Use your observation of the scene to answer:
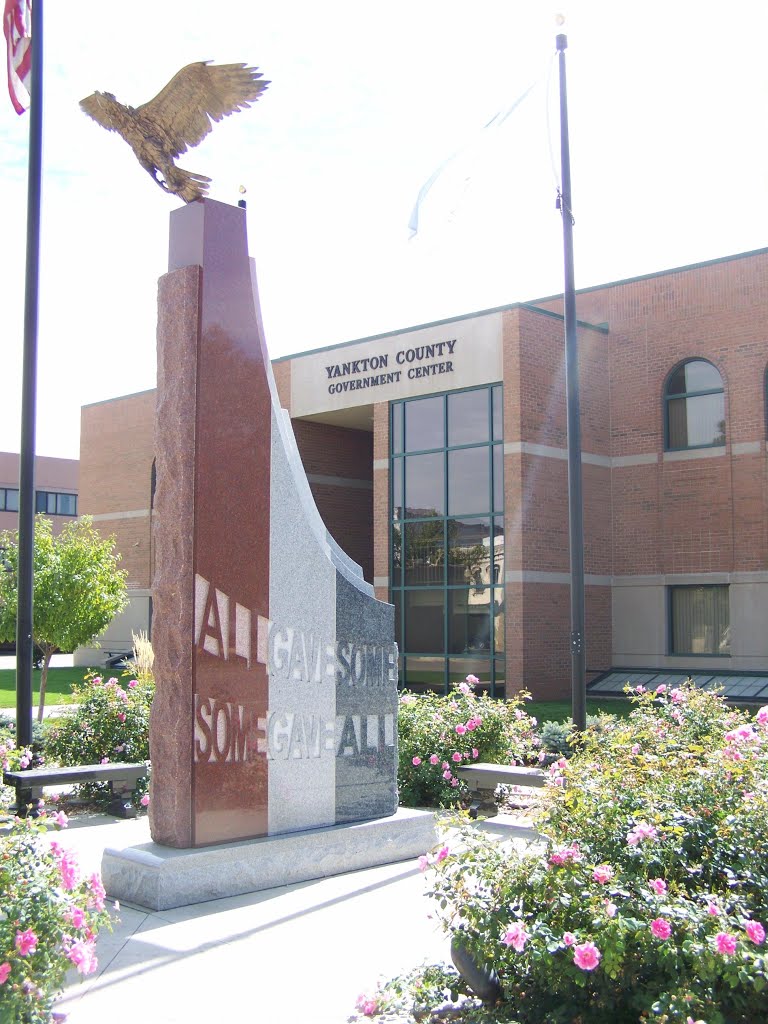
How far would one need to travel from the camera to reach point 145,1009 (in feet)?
17.1

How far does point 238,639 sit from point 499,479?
16.6 meters

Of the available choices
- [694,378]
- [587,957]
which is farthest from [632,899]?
[694,378]

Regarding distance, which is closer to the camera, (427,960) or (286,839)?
(427,960)

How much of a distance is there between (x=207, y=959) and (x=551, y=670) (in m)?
18.1

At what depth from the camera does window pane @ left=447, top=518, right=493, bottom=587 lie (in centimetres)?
2405

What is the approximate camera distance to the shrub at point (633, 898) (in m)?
4.29

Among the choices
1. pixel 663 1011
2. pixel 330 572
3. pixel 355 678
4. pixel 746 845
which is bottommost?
pixel 663 1011

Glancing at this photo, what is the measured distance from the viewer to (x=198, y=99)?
25.9 ft

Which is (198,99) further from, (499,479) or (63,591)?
(499,479)

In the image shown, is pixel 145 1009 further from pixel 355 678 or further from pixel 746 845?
pixel 355 678

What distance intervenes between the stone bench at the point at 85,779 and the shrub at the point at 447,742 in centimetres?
269


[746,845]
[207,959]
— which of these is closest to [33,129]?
[207,959]

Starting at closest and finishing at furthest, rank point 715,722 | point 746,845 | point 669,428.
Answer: point 746,845
point 715,722
point 669,428

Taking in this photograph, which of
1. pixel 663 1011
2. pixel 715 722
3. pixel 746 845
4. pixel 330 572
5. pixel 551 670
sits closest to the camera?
pixel 663 1011
